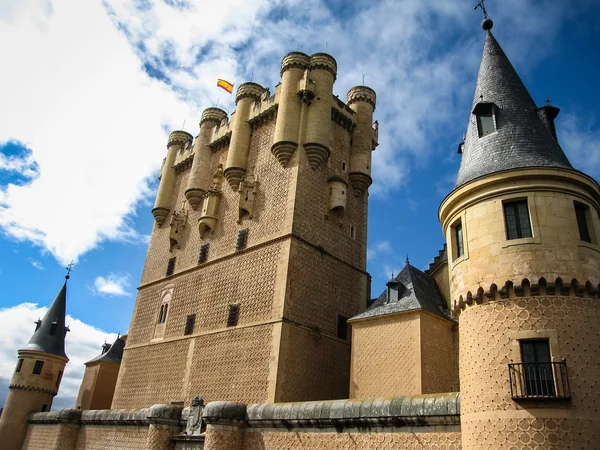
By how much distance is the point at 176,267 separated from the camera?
24.7 metres

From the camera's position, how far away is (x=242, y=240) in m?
21.4

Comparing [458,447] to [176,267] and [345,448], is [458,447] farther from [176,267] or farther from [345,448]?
[176,267]

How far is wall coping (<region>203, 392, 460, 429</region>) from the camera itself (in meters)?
9.96

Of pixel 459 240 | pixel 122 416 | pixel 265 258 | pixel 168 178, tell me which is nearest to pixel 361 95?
pixel 265 258

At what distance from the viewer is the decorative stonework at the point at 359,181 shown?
76.3 ft

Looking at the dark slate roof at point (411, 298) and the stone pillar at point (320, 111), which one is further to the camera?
the stone pillar at point (320, 111)

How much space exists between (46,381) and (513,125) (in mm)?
29520

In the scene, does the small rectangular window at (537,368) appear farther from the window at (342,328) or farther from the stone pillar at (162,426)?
the window at (342,328)

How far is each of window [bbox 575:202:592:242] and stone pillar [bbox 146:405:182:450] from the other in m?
12.7

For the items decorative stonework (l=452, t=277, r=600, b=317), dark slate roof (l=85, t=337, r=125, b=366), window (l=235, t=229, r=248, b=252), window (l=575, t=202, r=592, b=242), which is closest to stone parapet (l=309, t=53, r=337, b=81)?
window (l=235, t=229, r=248, b=252)

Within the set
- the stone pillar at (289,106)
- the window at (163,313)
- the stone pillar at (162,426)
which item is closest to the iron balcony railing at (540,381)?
the stone pillar at (162,426)

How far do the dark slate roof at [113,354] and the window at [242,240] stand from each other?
54.1 feet

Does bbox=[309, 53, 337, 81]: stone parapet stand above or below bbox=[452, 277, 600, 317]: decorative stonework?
above

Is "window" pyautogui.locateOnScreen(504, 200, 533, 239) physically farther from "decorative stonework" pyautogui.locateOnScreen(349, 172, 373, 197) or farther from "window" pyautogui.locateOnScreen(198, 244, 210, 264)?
"window" pyautogui.locateOnScreen(198, 244, 210, 264)
